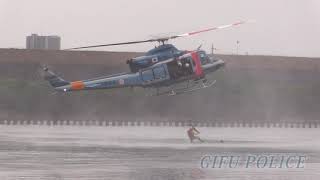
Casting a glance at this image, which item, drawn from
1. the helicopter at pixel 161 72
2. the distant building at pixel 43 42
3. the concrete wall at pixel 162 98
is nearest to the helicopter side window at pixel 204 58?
the helicopter at pixel 161 72

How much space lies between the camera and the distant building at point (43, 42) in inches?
1914

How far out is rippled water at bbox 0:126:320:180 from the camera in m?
28.3

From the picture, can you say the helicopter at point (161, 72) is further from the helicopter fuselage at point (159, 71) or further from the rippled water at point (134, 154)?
the rippled water at point (134, 154)

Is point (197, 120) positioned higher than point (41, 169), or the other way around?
point (41, 169)

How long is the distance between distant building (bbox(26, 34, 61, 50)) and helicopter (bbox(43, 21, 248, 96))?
10809 mm

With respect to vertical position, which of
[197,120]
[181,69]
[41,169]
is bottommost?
[197,120]

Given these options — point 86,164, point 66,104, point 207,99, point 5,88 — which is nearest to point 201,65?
point 86,164

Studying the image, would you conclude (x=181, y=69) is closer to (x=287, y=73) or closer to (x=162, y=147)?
(x=162, y=147)

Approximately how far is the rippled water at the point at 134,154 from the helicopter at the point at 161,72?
281 cm

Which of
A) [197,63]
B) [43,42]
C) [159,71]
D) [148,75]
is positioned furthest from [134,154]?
[43,42]

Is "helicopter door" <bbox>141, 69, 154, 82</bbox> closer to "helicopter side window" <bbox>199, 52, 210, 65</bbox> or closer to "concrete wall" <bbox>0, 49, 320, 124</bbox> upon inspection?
"helicopter side window" <bbox>199, 52, 210, 65</bbox>

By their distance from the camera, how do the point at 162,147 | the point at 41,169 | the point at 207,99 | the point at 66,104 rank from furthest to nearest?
the point at 207,99 → the point at 66,104 → the point at 162,147 → the point at 41,169

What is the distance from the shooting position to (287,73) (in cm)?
6588

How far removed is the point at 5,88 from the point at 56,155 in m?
27.2
